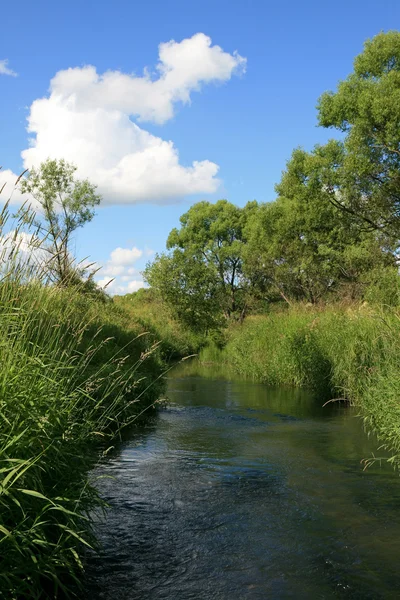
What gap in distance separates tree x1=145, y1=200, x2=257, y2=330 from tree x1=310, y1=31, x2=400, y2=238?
472 inches

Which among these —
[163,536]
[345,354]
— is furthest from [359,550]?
[345,354]

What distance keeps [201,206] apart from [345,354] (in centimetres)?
4349

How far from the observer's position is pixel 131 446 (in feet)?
30.1

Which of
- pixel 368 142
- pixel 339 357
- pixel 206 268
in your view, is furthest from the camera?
pixel 206 268

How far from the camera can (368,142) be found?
23.4m

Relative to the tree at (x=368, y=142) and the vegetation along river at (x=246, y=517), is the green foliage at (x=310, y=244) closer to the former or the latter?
the tree at (x=368, y=142)

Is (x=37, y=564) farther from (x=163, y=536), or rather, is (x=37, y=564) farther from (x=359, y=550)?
(x=359, y=550)

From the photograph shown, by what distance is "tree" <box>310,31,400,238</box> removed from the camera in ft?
73.4

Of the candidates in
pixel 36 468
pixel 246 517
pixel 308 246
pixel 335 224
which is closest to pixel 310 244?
pixel 308 246

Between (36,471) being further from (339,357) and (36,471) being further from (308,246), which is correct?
(308,246)

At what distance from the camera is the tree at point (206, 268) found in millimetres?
35781

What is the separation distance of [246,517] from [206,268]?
103 feet

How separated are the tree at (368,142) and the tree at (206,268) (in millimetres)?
11984

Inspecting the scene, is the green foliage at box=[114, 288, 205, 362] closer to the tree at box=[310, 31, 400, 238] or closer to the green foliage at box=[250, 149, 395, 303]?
the green foliage at box=[250, 149, 395, 303]
